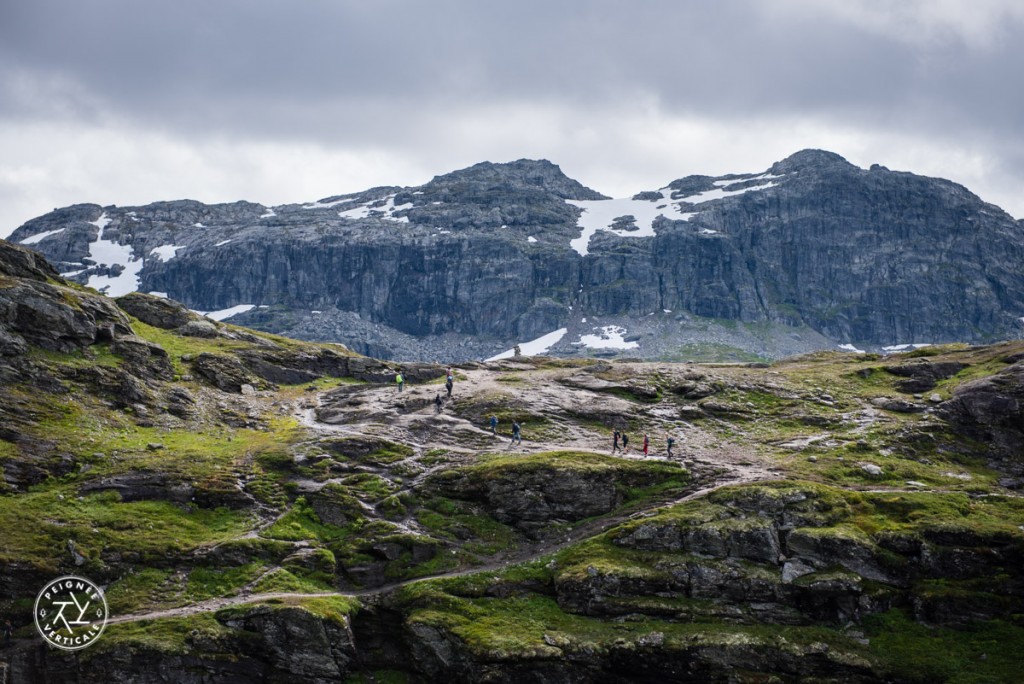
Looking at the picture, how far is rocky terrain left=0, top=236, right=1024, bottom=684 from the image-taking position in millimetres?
51375

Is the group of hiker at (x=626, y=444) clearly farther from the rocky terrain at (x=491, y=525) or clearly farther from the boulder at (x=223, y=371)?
the boulder at (x=223, y=371)

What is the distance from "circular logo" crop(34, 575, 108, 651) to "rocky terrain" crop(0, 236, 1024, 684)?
0.84 m

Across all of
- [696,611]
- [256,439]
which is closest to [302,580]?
[256,439]

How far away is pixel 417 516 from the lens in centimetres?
6725

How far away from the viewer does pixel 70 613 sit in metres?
52.3

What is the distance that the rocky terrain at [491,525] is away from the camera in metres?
51.4

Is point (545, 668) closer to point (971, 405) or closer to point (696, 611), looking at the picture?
point (696, 611)

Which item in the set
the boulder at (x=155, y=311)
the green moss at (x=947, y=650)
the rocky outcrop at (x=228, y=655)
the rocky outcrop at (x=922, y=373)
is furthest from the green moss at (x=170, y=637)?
the rocky outcrop at (x=922, y=373)

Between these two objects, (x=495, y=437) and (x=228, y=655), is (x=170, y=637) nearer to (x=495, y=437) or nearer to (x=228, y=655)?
(x=228, y=655)

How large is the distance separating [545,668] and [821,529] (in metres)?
23.8

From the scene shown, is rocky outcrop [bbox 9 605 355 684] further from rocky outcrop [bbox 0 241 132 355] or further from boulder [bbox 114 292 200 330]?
boulder [bbox 114 292 200 330]

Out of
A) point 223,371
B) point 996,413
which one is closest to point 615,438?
point 996,413

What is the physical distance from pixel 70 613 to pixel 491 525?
3127cm

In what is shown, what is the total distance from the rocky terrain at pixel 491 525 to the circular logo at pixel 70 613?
844mm
